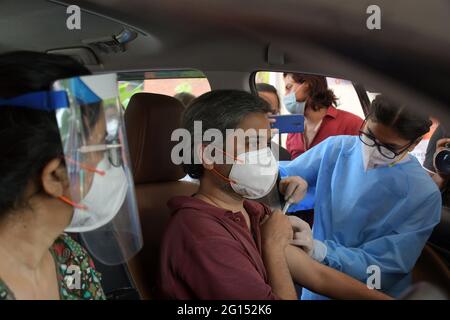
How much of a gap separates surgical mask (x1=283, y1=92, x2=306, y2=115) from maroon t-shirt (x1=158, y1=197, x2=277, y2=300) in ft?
1.92

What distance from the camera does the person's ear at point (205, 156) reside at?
→ 5.28ft

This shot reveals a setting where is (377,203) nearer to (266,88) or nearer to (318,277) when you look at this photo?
(318,277)

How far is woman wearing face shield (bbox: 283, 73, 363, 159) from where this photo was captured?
1.90m

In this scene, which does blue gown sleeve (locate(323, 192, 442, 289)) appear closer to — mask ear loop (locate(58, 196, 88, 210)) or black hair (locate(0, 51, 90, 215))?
mask ear loop (locate(58, 196, 88, 210))

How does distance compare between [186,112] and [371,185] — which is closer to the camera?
[186,112]

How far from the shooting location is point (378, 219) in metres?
1.85

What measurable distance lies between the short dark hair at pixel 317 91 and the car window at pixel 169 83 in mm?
346

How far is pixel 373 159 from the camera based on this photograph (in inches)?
73.4

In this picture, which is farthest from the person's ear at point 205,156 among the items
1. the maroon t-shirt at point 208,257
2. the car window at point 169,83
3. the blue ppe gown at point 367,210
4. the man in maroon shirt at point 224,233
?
the blue ppe gown at point 367,210

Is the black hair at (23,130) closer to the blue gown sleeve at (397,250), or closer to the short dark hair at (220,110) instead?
the short dark hair at (220,110)

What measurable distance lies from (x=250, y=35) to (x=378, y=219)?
82cm

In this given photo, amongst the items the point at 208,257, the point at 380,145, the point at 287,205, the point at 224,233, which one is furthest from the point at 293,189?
the point at 208,257

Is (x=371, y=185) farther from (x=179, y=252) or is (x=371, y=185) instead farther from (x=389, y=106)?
(x=179, y=252)
